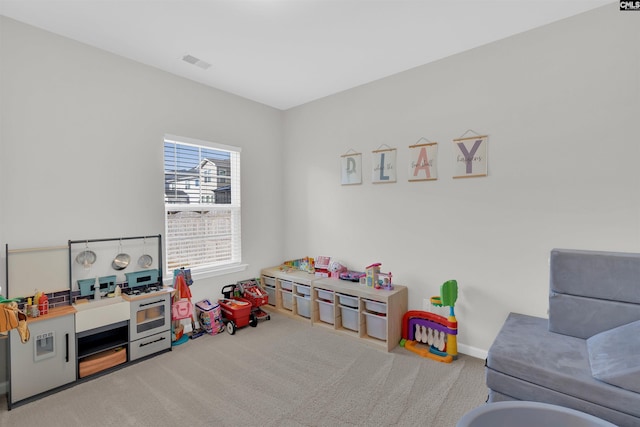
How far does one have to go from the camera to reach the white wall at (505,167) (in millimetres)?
2211

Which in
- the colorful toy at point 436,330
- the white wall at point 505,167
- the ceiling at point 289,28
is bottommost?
the colorful toy at point 436,330

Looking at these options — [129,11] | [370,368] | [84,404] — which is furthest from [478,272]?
[129,11]

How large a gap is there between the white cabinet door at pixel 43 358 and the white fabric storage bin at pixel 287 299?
219cm

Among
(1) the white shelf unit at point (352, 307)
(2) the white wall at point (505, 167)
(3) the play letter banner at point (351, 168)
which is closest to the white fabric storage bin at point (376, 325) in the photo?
(1) the white shelf unit at point (352, 307)

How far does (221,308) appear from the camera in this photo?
3.54 metres

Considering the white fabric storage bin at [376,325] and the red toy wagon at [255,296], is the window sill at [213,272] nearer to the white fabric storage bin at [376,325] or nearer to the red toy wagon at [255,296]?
the red toy wagon at [255,296]

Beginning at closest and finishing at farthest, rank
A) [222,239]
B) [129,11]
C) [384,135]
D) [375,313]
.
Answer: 1. [129,11]
2. [375,313]
3. [384,135]
4. [222,239]

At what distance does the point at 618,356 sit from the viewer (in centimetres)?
158

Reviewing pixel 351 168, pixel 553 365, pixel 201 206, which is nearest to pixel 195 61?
pixel 201 206

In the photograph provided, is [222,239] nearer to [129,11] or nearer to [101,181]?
[101,181]

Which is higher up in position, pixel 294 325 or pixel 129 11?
pixel 129 11

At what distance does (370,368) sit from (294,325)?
1239 millimetres

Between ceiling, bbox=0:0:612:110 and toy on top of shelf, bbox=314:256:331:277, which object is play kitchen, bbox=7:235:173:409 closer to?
toy on top of shelf, bbox=314:256:331:277

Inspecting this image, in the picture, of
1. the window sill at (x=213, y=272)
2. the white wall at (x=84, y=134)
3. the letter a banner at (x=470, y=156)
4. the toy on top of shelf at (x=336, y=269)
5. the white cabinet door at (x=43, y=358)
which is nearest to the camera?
the white cabinet door at (x=43, y=358)
